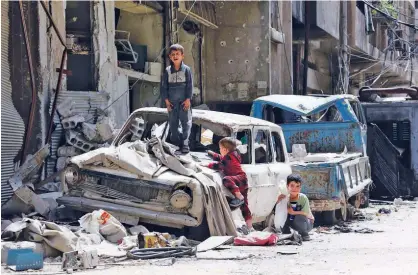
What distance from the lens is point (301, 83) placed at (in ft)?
87.5

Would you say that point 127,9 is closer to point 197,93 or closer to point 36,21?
point 197,93

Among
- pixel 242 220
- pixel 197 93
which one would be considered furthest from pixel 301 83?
pixel 242 220

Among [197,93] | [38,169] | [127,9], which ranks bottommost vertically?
[38,169]

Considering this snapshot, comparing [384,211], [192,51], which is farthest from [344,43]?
[384,211]

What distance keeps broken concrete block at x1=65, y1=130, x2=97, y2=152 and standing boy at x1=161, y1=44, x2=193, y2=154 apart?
3.02m

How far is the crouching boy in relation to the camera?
320 inches

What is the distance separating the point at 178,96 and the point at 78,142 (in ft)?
10.7

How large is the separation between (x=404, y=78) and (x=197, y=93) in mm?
23188

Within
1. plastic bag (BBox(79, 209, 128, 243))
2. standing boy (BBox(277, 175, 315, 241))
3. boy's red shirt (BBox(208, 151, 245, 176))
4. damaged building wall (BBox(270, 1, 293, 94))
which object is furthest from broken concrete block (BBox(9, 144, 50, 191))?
damaged building wall (BBox(270, 1, 293, 94))

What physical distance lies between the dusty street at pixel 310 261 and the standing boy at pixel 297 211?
24cm

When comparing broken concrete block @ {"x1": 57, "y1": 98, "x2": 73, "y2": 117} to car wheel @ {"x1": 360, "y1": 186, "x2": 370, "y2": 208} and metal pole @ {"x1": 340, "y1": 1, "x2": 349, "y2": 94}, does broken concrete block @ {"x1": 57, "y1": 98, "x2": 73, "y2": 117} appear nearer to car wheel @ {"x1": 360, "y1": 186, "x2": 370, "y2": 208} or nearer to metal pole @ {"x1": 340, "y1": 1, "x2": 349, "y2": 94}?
car wheel @ {"x1": 360, "y1": 186, "x2": 370, "y2": 208}

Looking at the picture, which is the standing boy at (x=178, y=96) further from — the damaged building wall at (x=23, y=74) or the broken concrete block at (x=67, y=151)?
the broken concrete block at (x=67, y=151)

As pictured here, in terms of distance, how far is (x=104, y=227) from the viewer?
737cm

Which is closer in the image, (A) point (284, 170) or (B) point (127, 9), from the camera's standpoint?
(A) point (284, 170)
